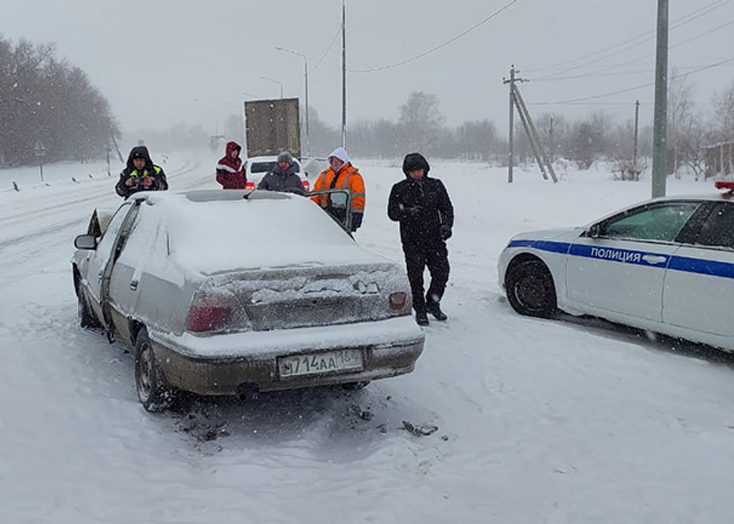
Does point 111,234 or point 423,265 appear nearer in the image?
point 111,234

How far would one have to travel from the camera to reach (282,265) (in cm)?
418

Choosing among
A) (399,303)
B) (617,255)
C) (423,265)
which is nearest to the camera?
(399,303)

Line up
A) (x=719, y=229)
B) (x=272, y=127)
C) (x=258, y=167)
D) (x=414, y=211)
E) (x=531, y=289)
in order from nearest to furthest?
(x=719, y=229) → (x=414, y=211) → (x=531, y=289) → (x=258, y=167) → (x=272, y=127)

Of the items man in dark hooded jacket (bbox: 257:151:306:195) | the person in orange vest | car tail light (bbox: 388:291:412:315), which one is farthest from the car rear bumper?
man in dark hooded jacket (bbox: 257:151:306:195)

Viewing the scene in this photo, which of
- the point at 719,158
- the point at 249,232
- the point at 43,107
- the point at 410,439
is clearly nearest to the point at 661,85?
the point at 249,232

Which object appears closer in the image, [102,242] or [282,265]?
[282,265]

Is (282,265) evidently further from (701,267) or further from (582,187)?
(582,187)

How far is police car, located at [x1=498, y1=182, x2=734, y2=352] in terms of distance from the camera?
17.9 feet

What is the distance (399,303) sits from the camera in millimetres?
4457

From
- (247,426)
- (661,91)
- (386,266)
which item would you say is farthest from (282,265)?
(661,91)

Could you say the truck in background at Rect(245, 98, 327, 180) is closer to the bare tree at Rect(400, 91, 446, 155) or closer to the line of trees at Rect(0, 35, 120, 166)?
the line of trees at Rect(0, 35, 120, 166)

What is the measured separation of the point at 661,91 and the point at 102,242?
8969 millimetres

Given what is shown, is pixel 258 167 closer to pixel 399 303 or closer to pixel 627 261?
pixel 627 261

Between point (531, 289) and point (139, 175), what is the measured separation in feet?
16.8
